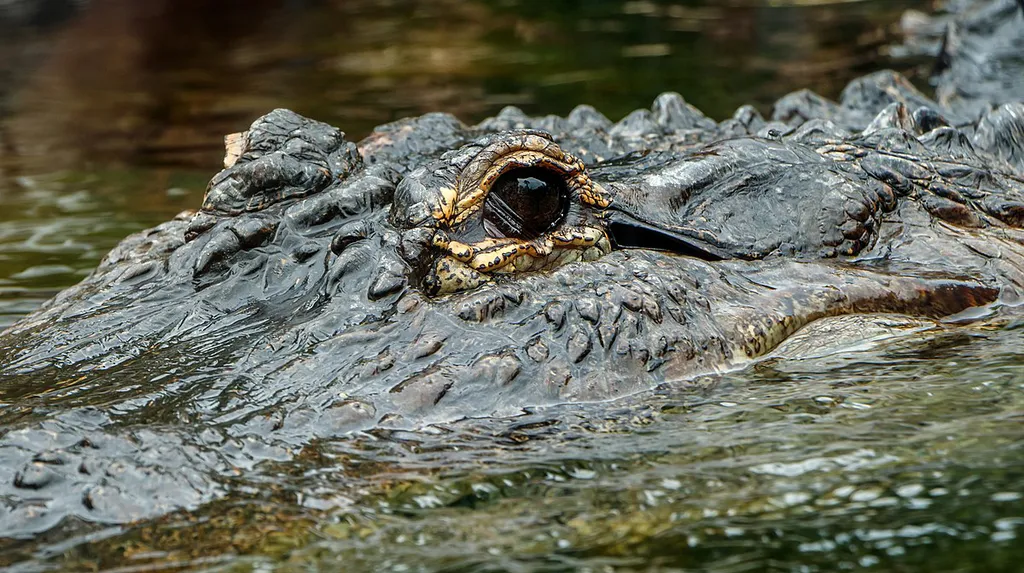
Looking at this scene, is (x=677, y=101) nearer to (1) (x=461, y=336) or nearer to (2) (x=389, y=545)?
(1) (x=461, y=336)

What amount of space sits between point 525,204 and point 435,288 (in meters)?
0.43

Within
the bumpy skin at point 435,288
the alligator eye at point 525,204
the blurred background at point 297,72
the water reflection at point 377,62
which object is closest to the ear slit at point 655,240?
the bumpy skin at point 435,288

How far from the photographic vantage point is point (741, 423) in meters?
3.22

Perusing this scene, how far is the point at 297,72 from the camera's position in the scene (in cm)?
1156

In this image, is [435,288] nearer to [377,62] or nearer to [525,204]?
[525,204]

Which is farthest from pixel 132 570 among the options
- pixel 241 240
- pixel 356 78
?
pixel 356 78

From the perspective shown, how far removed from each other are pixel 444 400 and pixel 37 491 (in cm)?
102

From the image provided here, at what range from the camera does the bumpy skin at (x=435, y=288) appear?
2.99 m

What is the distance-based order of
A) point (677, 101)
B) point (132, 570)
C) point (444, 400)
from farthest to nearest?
point (677, 101)
point (444, 400)
point (132, 570)

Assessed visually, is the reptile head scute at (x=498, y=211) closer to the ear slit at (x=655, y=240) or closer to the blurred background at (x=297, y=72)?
the ear slit at (x=655, y=240)

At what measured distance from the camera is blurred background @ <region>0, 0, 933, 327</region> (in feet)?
24.3

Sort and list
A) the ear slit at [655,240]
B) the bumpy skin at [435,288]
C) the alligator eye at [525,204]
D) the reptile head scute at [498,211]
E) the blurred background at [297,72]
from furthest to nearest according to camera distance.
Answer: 1. the blurred background at [297,72]
2. the ear slit at [655,240]
3. the alligator eye at [525,204]
4. the reptile head scute at [498,211]
5. the bumpy skin at [435,288]

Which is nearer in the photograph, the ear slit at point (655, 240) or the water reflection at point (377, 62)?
the ear slit at point (655, 240)

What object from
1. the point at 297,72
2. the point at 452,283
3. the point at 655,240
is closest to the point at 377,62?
the point at 297,72
